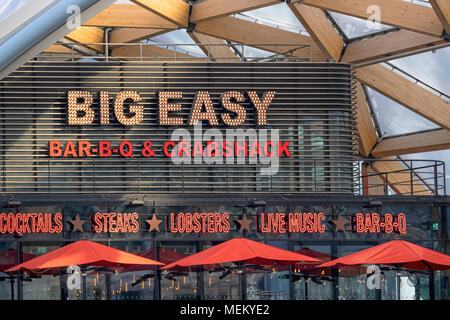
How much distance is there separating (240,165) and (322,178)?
2.67 metres

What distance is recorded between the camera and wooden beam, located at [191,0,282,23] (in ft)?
89.6

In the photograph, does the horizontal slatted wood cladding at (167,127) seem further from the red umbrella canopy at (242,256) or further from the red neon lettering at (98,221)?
the red umbrella canopy at (242,256)

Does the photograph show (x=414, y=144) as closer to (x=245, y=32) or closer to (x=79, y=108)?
(x=245, y=32)

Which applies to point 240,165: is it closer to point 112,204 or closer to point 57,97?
point 112,204

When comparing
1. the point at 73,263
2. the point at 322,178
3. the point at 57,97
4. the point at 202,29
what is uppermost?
the point at 202,29

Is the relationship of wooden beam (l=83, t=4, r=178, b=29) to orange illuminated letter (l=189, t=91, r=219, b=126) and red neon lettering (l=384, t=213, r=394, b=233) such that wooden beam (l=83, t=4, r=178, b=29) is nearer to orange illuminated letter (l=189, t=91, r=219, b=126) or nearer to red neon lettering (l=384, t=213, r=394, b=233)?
orange illuminated letter (l=189, t=91, r=219, b=126)

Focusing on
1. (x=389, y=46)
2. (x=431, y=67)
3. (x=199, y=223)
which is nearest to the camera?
(x=199, y=223)

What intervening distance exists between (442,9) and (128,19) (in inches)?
495

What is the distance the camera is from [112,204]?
24234mm

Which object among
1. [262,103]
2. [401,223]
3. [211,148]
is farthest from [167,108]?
[401,223]

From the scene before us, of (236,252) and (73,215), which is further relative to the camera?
(73,215)

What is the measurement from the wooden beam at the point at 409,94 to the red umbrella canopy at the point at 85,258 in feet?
48.4

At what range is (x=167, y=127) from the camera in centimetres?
2606
